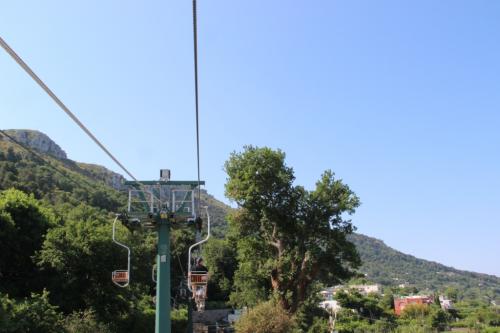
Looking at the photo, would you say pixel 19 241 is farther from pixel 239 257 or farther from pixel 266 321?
pixel 266 321

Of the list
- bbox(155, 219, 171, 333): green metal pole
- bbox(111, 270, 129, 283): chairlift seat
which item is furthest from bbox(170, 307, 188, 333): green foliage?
bbox(111, 270, 129, 283): chairlift seat

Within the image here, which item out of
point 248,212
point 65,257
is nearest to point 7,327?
point 65,257

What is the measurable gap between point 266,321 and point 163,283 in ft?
35.4

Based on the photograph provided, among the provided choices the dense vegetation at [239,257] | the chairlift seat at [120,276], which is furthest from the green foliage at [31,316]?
the chairlift seat at [120,276]

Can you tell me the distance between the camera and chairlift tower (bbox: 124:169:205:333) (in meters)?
15.1

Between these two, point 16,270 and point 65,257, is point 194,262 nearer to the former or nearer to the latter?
point 65,257

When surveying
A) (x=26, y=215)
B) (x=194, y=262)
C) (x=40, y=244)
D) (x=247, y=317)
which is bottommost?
(x=247, y=317)

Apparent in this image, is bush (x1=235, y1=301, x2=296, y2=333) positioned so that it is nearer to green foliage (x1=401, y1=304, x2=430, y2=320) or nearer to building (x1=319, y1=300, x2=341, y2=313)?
building (x1=319, y1=300, x2=341, y2=313)

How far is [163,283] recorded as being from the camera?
50.1ft

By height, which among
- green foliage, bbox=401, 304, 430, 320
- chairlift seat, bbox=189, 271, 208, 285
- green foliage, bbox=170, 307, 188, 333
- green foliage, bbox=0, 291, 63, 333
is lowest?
green foliage, bbox=401, 304, 430, 320

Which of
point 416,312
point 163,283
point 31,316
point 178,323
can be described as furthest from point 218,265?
point 163,283

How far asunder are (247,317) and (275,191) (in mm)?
9476

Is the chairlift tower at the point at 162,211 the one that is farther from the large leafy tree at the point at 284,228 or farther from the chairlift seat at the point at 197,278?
the large leafy tree at the point at 284,228

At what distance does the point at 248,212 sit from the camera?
31.2 meters
